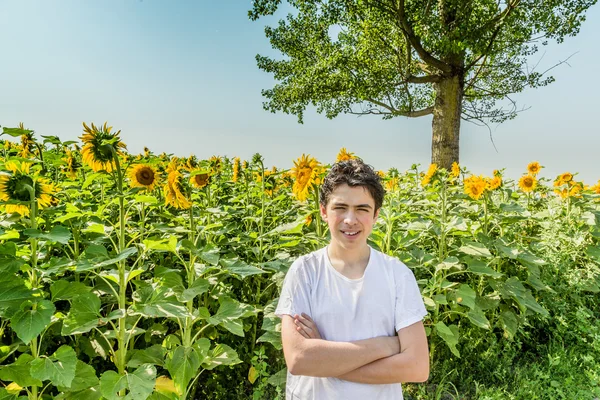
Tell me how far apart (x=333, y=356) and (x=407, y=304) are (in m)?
0.30

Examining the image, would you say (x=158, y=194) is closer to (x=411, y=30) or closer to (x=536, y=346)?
(x=536, y=346)

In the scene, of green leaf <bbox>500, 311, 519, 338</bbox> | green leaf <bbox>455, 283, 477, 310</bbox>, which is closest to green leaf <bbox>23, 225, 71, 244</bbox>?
green leaf <bbox>455, 283, 477, 310</bbox>

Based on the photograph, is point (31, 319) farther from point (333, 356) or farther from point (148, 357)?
point (333, 356)

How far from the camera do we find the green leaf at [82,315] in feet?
6.14

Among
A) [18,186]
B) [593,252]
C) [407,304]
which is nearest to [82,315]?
[18,186]

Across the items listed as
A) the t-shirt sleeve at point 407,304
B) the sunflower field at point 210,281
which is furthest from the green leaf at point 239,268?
the t-shirt sleeve at point 407,304

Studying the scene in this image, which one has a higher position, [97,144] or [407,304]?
[97,144]

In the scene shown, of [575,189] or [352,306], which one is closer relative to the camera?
[352,306]

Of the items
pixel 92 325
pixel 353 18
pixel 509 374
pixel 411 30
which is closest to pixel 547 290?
pixel 509 374

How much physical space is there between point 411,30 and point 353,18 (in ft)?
6.99

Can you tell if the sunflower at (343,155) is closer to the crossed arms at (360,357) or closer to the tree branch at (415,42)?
the crossed arms at (360,357)

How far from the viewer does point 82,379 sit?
1.96 m

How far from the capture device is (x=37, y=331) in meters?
1.76

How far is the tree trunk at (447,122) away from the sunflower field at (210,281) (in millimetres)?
5792
